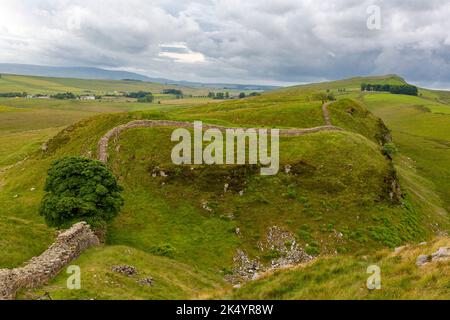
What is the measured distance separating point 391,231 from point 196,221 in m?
25.1

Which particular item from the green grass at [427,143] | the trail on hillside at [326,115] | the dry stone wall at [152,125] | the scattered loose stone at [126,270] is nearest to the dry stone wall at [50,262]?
the scattered loose stone at [126,270]

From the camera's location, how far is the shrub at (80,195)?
37.9 metres

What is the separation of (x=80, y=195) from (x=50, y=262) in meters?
12.6

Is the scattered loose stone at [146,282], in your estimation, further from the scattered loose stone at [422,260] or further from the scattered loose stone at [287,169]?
the scattered loose stone at [287,169]

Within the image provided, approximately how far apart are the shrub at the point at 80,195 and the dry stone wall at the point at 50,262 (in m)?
2.49

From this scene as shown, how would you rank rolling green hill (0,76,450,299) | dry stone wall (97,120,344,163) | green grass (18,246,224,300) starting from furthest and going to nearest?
1. dry stone wall (97,120,344,163)
2. rolling green hill (0,76,450,299)
3. green grass (18,246,224,300)

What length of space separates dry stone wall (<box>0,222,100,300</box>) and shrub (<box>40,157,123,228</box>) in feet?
8.16

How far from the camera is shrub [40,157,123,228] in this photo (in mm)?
37938

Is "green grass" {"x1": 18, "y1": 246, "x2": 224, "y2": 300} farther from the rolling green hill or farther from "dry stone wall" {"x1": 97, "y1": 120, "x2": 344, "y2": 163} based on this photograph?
"dry stone wall" {"x1": 97, "y1": 120, "x2": 344, "y2": 163}

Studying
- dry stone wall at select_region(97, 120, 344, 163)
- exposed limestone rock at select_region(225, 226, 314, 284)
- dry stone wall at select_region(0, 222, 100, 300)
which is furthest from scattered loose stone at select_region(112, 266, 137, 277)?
dry stone wall at select_region(97, 120, 344, 163)

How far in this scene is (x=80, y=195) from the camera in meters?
39.2

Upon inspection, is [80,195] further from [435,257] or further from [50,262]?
[435,257]

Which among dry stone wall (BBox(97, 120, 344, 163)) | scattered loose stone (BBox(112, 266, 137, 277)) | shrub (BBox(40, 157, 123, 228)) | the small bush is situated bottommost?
the small bush
